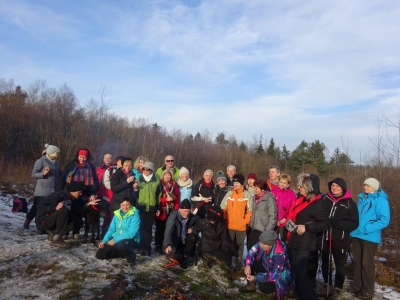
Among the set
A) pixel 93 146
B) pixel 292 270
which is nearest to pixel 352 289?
pixel 292 270

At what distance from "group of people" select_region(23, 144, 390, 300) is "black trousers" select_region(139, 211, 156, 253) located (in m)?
0.02

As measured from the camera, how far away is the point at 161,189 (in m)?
6.88

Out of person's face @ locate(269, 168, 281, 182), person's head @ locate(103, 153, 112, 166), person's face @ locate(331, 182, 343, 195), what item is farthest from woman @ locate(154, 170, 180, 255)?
person's face @ locate(331, 182, 343, 195)

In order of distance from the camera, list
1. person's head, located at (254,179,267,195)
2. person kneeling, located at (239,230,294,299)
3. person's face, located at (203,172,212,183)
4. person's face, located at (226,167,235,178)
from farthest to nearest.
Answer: person's face, located at (226,167,235,178) → person's face, located at (203,172,212,183) → person's head, located at (254,179,267,195) → person kneeling, located at (239,230,294,299)

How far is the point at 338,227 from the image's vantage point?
5.51 m

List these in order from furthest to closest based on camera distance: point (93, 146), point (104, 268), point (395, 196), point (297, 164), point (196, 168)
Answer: point (297, 164), point (196, 168), point (93, 146), point (395, 196), point (104, 268)

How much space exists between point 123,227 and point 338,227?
3.76m

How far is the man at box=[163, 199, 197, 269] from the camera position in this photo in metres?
6.20

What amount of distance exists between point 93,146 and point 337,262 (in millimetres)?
20035

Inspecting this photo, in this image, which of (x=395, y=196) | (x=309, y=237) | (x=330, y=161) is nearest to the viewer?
(x=309, y=237)

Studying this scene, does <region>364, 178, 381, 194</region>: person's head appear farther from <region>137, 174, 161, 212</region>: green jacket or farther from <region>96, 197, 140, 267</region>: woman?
<region>96, 197, 140, 267</region>: woman

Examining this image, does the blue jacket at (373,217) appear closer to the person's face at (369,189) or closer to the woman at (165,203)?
the person's face at (369,189)

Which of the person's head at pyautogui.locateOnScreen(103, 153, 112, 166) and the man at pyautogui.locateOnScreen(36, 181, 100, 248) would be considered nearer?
the man at pyautogui.locateOnScreen(36, 181, 100, 248)

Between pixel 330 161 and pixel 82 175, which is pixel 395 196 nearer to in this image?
pixel 82 175
